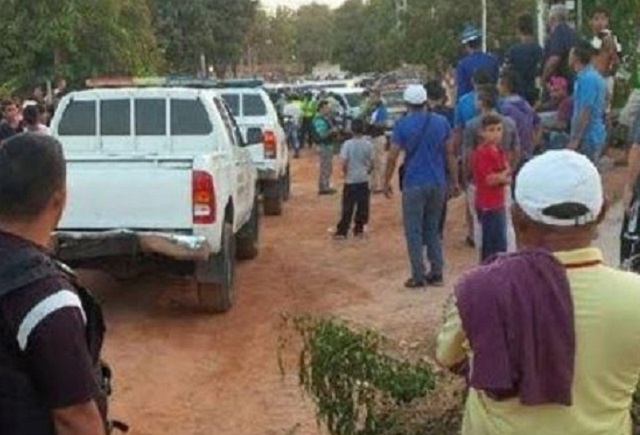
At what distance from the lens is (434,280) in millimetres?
10586

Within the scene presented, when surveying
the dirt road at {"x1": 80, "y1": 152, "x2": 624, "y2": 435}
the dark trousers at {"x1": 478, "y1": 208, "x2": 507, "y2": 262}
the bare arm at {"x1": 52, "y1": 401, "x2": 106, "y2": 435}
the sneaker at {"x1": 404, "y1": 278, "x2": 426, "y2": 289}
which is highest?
the bare arm at {"x1": 52, "y1": 401, "x2": 106, "y2": 435}

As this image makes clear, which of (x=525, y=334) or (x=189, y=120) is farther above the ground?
(x=525, y=334)

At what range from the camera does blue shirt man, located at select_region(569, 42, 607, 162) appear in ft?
30.7

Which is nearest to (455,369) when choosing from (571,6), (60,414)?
(60,414)

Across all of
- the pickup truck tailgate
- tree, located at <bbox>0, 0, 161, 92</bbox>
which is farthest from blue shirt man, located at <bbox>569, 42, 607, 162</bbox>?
tree, located at <bbox>0, 0, 161, 92</bbox>

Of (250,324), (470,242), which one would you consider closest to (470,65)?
(470,242)

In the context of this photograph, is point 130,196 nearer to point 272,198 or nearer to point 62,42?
point 272,198

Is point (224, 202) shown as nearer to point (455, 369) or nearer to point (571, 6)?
point (455, 369)

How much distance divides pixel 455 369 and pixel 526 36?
32.8ft

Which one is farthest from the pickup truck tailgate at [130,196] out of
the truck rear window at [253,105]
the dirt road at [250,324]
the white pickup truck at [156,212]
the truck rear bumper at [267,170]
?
the truck rear window at [253,105]

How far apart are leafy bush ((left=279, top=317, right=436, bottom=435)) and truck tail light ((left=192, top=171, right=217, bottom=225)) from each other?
4104 millimetres

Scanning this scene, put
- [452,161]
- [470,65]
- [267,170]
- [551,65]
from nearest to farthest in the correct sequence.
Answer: [452,161], [551,65], [470,65], [267,170]

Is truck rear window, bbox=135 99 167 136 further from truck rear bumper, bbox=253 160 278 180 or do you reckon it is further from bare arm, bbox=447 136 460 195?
truck rear bumper, bbox=253 160 278 180

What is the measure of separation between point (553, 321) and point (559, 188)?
301mm
